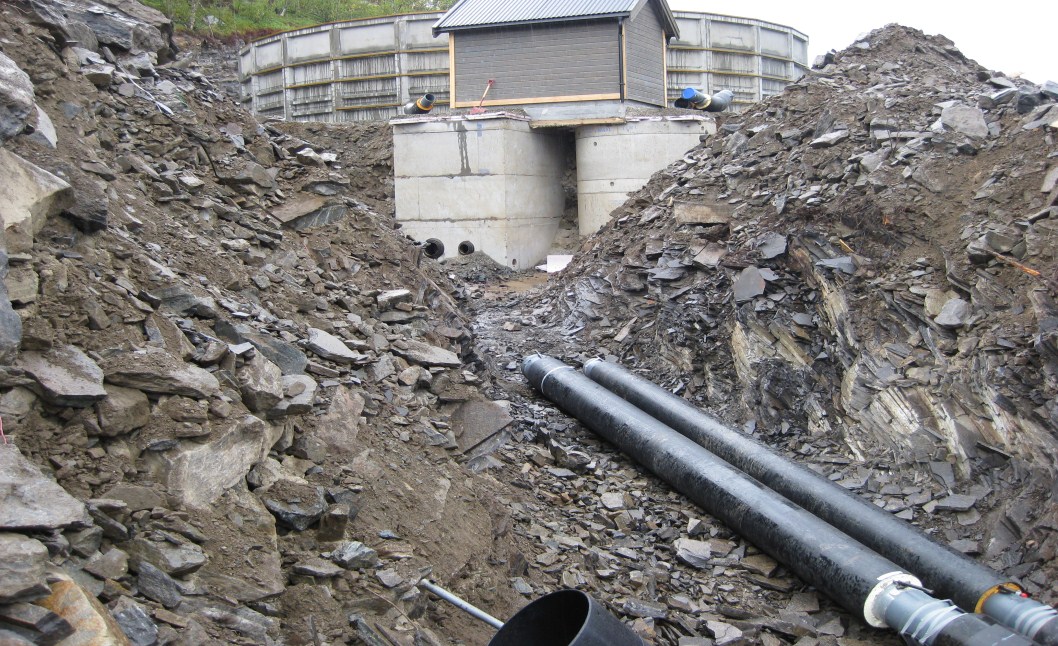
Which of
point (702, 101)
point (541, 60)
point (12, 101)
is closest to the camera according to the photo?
point (12, 101)

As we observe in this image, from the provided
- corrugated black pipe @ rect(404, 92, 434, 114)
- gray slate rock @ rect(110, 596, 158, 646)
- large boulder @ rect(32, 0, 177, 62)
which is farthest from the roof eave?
gray slate rock @ rect(110, 596, 158, 646)

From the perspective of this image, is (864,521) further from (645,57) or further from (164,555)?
(645,57)

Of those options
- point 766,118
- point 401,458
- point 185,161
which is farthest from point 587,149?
point 401,458

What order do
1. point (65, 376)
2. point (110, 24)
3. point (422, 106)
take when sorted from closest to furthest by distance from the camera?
point (65, 376)
point (110, 24)
point (422, 106)

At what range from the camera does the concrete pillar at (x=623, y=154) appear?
61.7 ft

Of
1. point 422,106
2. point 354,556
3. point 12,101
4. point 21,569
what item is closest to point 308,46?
point 422,106

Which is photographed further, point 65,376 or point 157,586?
point 65,376

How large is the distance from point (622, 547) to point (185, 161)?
5443 millimetres

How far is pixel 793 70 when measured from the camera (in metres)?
27.4

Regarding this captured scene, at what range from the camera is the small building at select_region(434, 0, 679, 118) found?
63.8 ft

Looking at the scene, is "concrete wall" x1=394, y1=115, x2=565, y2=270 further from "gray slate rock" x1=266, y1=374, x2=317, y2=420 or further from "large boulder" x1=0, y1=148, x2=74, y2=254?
"large boulder" x1=0, y1=148, x2=74, y2=254

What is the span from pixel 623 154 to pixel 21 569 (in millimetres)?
17131

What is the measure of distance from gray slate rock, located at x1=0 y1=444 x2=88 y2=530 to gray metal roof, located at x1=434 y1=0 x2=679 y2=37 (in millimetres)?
17851

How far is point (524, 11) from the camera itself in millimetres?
19984
